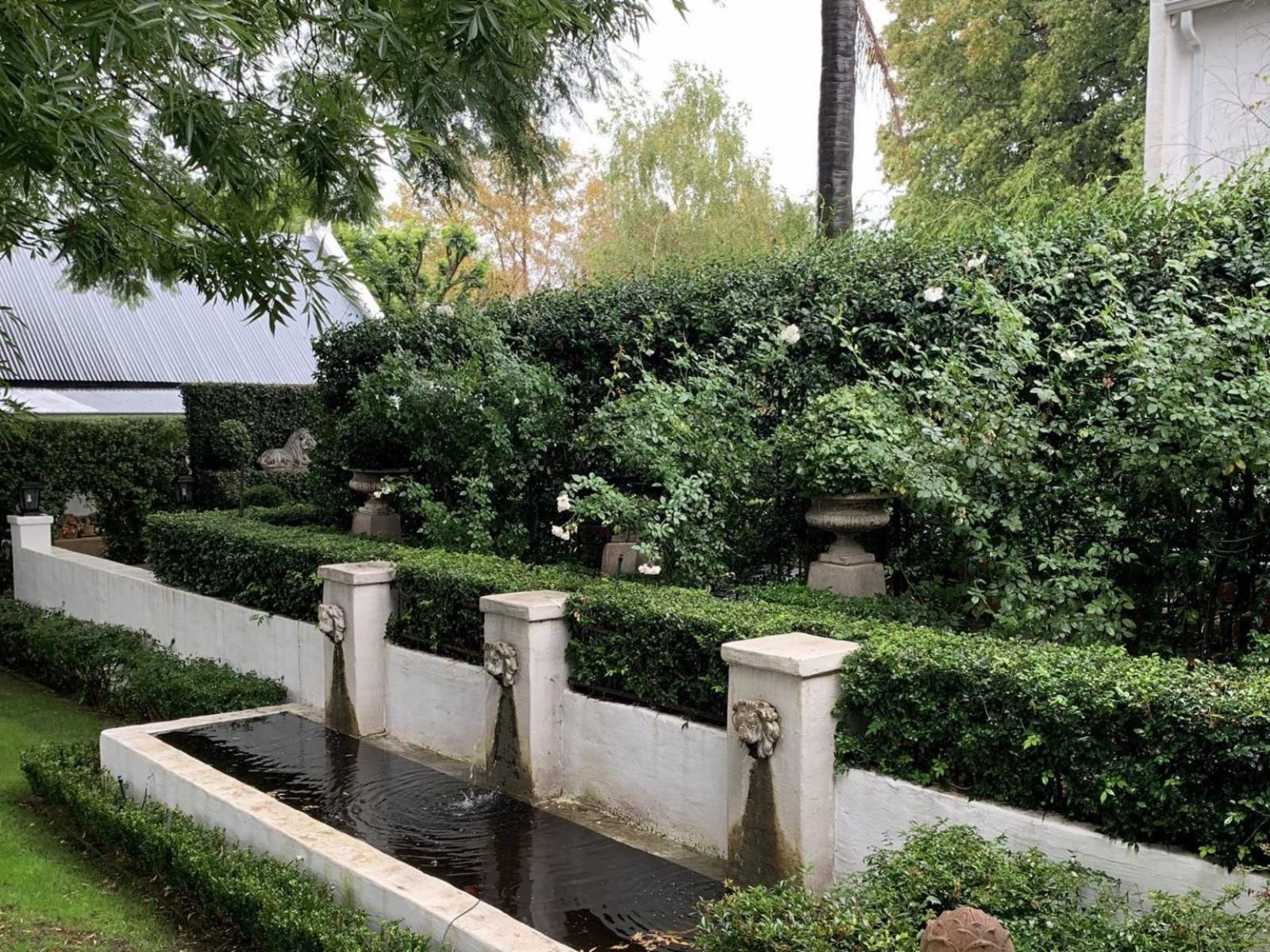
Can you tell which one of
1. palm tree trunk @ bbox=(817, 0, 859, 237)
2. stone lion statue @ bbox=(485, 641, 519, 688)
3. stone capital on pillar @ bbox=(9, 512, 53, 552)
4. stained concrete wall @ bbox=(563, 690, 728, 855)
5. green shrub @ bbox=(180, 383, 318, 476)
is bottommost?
stained concrete wall @ bbox=(563, 690, 728, 855)

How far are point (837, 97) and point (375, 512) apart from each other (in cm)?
652

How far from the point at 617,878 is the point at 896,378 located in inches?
157

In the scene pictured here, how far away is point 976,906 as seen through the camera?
3.69 meters

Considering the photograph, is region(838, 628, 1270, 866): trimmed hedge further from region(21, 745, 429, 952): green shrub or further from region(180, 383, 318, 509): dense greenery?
region(180, 383, 318, 509): dense greenery

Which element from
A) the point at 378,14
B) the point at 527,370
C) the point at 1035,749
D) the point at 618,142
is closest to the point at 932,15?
the point at 618,142

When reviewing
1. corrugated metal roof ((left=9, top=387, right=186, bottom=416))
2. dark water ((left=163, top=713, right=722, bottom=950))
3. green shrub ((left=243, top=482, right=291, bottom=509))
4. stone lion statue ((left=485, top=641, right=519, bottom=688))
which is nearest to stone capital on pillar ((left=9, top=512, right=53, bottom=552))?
green shrub ((left=243, top=482, right=291, bottom=509))

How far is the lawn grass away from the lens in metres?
5.01

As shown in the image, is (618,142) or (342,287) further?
(618,142)

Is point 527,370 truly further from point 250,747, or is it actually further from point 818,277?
point 250,747

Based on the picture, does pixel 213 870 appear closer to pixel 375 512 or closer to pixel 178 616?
pixel 178 616

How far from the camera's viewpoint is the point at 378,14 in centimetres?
590

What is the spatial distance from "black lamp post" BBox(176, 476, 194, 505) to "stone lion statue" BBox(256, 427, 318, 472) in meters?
2.07

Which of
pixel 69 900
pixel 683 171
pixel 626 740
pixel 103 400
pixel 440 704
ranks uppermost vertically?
pixel 683 171

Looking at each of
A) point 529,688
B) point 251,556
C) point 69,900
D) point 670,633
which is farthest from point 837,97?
point 69,900
